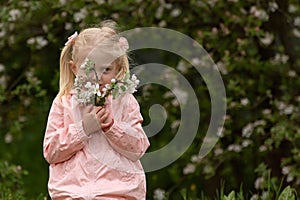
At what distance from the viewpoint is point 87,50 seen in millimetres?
3504

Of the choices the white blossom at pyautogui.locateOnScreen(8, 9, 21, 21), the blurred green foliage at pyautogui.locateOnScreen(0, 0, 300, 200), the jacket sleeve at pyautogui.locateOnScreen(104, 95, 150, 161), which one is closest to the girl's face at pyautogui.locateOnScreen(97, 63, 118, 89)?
the jacket sleeve at pyautogui.locateOnScreen(104, 95, 150, 161)

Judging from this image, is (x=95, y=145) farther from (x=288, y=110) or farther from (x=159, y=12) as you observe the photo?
(x=159, y=12)

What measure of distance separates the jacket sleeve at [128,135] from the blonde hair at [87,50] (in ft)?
0.53

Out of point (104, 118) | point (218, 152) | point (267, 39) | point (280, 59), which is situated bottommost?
point (218, 152)

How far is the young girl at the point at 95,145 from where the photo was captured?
342cm

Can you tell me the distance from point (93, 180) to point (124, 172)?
13 cm

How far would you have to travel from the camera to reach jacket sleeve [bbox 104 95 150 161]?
11.2ft

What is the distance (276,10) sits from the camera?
5.92m

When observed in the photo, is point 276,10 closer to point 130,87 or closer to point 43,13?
point 43,13

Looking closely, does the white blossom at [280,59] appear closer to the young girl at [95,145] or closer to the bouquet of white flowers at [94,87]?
the young girl at [95,145]

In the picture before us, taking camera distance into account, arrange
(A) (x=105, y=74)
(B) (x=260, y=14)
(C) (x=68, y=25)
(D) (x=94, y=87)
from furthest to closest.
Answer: (C) (x=68, y=25) < (B) (x=260, y=14) < (A) (x=105, y=74) < (D) (x=94, y=87)

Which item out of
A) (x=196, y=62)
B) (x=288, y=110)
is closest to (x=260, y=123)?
(x=288, y=110)

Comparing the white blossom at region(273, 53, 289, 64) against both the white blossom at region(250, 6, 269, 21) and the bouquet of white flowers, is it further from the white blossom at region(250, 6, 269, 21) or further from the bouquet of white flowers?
the bouquet of white flowers

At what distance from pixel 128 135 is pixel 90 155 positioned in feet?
0.56
